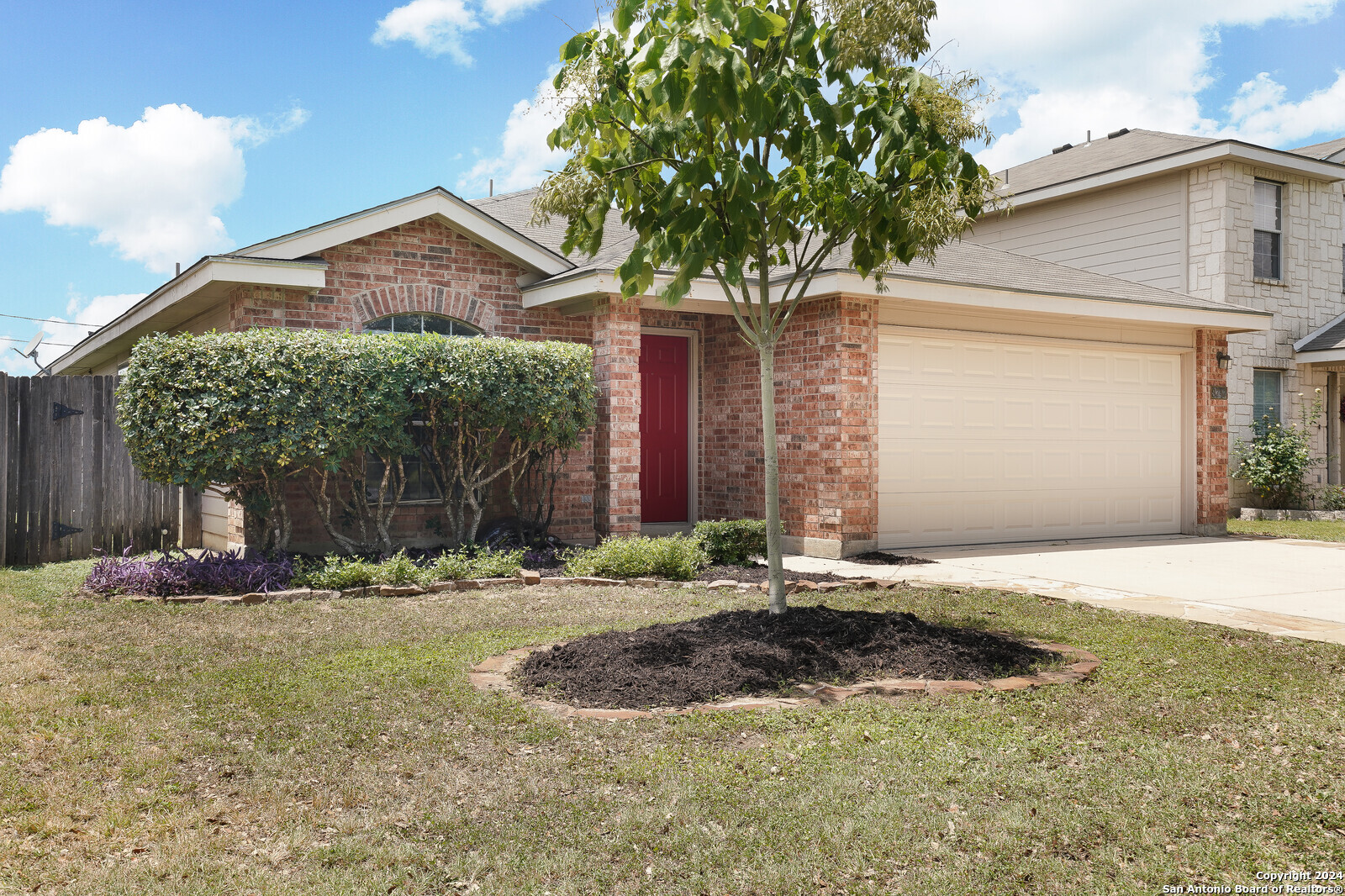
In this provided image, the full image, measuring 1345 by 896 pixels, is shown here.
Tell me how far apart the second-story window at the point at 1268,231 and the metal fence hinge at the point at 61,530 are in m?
18.2

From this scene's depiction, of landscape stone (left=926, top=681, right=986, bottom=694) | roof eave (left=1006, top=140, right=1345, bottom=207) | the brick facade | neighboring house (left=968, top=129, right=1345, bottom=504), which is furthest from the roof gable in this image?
neighboring house (left=968, top=129, right=1345, bottom=504)

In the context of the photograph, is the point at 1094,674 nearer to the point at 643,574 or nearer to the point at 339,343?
the point at 643,574

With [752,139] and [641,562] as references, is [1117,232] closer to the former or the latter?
[641,562]

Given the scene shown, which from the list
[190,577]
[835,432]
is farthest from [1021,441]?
[190,577]

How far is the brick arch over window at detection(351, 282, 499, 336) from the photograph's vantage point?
10.0 metres

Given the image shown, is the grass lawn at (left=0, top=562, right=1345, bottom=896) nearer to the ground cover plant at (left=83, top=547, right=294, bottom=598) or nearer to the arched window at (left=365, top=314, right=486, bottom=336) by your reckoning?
the ground cover plant at (left=83, top=547, right=294, bottom=598)

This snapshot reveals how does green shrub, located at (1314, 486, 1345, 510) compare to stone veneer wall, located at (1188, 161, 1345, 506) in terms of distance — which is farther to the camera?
green shrub, located at (1314, 486, 1345, 510)

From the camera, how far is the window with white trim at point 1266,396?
55.7 feet

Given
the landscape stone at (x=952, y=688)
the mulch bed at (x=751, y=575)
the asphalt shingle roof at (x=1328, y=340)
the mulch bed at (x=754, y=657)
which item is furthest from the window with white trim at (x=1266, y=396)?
the landscape stone at (x=952, y=688)

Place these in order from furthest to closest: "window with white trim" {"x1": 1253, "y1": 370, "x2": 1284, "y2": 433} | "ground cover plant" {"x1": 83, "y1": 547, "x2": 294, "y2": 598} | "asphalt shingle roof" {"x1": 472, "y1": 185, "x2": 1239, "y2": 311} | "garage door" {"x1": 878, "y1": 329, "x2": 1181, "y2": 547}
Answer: "window with white trim" {"x1": 1253, "y1": 370, "x2": 1284, "y2": 433}
"garage door" {"x1": 878, "y1": 329, "x2": 1181, "y2": 547}
"asphalt shingle roof" {"x1": 472, "y1": 185, "x2": 1239, "y2": 311}
"ground cover plant" {"x1": 83, "y1": 547, "x2": 294, "y2": 598}

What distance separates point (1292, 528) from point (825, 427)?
29.4 feet

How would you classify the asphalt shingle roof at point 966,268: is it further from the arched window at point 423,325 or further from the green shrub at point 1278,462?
the green shrub at point 1278,462

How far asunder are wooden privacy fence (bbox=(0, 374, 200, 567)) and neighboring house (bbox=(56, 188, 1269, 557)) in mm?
832

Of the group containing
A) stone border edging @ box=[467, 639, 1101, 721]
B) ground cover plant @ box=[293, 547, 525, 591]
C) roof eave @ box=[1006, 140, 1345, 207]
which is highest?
roof eave @ box=[1006, 140, 1345, 207]
